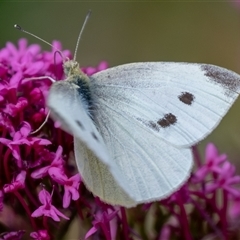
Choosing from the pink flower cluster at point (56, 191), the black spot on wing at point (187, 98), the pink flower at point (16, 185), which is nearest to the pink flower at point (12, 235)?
the pink flower cluster at point (56, 191)

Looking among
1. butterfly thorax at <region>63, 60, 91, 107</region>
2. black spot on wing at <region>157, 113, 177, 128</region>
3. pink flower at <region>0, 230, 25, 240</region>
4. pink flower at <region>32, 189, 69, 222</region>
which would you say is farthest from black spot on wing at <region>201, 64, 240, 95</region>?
pink flower at <region>0, 230, 25, 240</region>

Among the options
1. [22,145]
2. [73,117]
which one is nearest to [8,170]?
[22,145]

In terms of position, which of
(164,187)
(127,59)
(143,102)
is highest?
(143,102)

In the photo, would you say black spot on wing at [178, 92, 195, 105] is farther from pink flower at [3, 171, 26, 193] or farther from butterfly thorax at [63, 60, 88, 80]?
pink flower at [3, 171, 26, 193]

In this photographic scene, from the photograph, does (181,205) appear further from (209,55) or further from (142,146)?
(209,55)

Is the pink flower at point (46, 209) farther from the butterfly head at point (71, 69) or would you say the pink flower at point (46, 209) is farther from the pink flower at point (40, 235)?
the butterfly head at point (71, 69)

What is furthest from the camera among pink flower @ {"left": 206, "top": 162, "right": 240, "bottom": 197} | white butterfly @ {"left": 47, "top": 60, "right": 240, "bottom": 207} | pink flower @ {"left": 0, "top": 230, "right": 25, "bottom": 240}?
pink flower @ {"left": 206, "top": 162, "right": 240, "bottom": 197}
